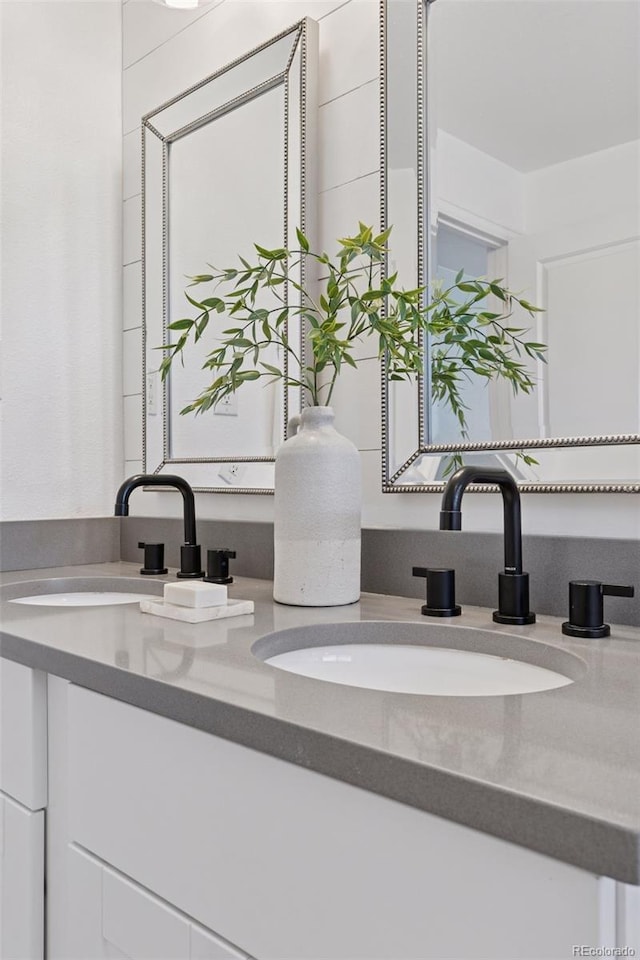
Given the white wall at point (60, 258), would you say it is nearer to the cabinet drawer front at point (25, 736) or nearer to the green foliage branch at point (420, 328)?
the green foliage branch at point (420, 328)

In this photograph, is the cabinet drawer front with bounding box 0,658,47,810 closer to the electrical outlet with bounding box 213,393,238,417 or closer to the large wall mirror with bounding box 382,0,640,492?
the large wall mirror with bounding box 382,0,640,492

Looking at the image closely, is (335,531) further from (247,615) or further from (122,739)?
(122,739)

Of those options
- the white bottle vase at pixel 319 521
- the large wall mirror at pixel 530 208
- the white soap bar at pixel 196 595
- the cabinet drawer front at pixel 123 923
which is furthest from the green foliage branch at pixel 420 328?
the cabinet drawer front at pixel 123 923

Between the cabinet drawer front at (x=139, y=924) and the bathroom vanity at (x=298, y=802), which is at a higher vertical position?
the bathroom vanity at (x=298, y=802)

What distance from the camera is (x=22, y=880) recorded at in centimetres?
90

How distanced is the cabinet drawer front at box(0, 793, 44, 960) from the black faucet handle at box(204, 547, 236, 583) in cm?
49

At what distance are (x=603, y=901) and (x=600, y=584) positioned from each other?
502 millimetres

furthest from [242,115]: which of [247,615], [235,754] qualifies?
[235,754]

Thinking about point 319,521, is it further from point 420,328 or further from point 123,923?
point 123,923

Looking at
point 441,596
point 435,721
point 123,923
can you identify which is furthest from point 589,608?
point 123,923

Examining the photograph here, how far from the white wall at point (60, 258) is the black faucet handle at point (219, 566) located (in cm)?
56

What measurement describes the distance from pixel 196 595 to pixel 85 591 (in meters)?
0.55

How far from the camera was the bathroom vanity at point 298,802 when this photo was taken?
0.44m

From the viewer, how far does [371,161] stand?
1.30m
